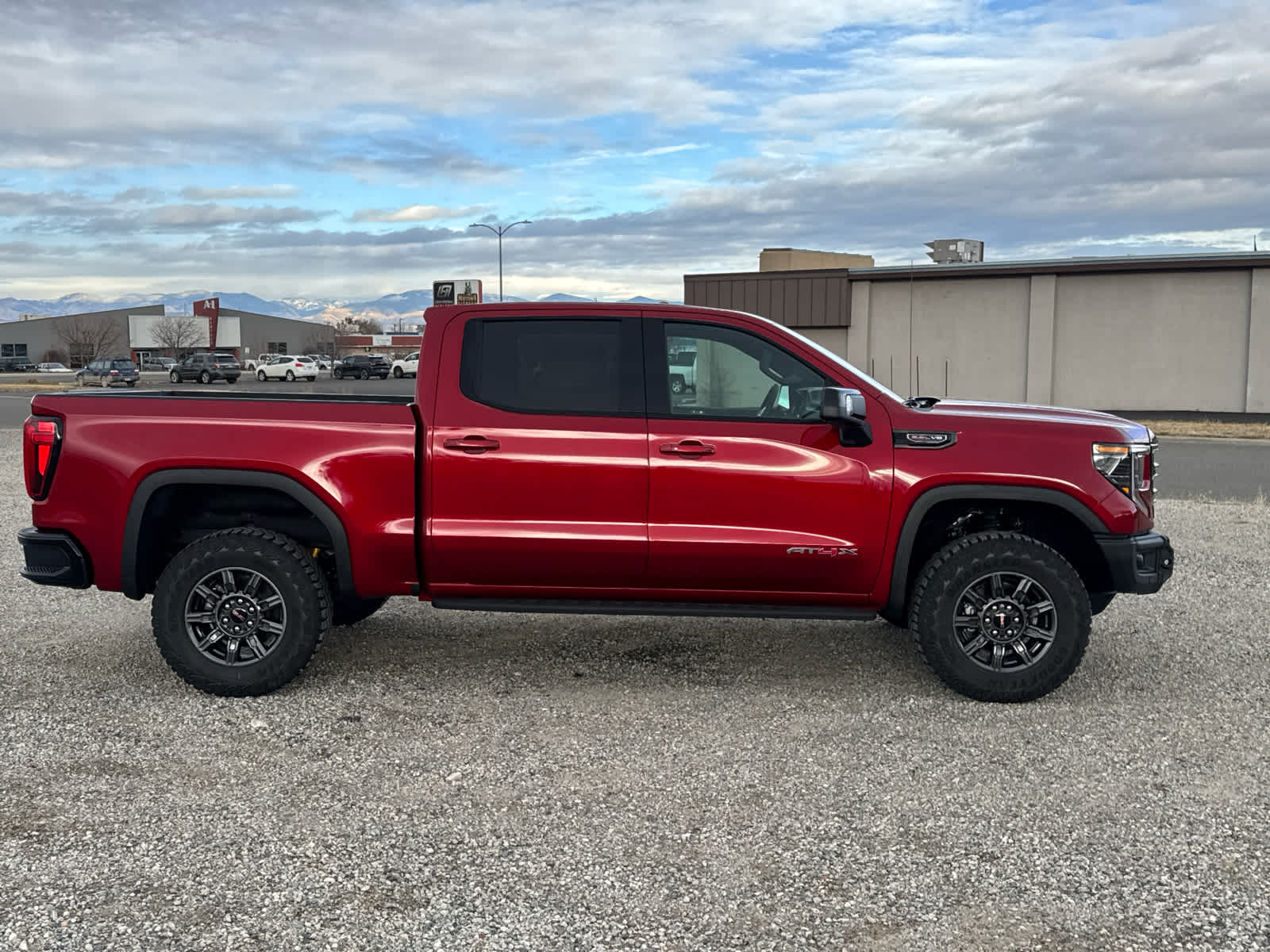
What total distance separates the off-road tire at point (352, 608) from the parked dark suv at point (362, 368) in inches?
2417

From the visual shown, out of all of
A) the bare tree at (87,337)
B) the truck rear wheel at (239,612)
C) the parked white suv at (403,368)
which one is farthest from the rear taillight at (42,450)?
the bare tree at (87,337)

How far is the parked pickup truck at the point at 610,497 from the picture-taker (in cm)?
541

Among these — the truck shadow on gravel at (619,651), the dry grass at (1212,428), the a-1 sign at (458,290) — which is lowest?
the truck shadow on gravel at (619,651)

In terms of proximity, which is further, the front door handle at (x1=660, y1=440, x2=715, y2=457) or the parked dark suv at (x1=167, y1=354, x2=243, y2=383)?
the parked dark suv at (x1=167, y1=354, x2=243, y2=383)

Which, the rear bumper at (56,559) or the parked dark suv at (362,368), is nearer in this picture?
the rear bumper at (56,559)

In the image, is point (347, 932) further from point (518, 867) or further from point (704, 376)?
point (704, 376)

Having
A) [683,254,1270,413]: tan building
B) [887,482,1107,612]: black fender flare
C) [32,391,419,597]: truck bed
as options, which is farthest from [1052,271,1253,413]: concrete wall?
[32,391,419,597]: truck bed

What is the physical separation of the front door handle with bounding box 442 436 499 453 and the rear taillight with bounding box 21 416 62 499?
6.38ft

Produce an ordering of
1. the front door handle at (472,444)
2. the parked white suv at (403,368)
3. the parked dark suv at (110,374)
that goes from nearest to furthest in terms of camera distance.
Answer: the front door handle at (472,444) → the parked dark suv at (110,374) → the parked white suv at (403,368)

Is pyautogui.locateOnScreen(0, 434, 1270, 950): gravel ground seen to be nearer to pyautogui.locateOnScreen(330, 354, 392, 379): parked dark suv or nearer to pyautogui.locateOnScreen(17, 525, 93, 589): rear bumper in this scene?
pyautogui.locateOnScreen(17, 525, 93, 589): rear bumper

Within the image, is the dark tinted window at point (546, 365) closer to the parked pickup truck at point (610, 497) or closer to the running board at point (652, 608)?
the parked pickup truck at point (610, 497)

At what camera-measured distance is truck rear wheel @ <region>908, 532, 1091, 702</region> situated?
17.6 feet

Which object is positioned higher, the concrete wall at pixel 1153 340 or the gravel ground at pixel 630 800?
the concrete wall at pixel 1153 340

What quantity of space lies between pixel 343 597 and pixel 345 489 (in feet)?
Answer: 4.60
